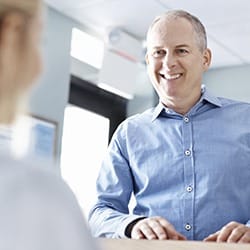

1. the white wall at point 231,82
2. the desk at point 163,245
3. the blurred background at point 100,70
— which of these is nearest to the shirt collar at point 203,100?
the desk at point 163,245

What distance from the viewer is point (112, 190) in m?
1.64

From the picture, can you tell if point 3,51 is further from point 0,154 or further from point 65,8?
point 65,8

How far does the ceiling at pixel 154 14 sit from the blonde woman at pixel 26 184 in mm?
3091

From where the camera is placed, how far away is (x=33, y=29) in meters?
0.52

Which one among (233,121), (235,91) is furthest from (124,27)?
(233,121)

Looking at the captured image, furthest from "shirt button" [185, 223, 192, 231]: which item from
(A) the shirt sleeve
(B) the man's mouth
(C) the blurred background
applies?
(C) the blurred background

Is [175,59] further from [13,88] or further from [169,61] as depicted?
[13,88]

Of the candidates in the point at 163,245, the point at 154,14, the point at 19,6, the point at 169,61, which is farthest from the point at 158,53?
the point at 154,14

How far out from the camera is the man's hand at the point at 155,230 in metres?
1.31

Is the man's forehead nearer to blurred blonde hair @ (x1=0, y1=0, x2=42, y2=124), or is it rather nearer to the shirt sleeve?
the shirt sleeve

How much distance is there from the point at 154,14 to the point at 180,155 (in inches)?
87.0

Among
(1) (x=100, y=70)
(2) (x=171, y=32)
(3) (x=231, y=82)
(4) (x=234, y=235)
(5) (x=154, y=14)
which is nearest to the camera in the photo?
(4) (x=234, y=235)

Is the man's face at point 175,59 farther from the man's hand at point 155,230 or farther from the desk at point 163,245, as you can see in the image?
the desk at point 163,245

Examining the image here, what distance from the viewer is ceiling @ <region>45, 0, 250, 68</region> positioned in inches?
140
